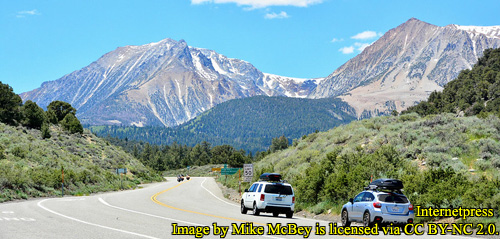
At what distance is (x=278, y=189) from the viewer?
22.3 m

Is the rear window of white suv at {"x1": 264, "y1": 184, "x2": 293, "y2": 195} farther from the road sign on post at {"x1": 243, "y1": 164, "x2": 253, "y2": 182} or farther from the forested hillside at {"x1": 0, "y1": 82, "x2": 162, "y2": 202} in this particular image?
the road sign on post at {"x1": 243, "y1": 164, "x2": 253, "y2": 182}

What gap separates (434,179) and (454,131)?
15.0 m

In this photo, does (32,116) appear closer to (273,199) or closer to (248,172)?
(248,172)

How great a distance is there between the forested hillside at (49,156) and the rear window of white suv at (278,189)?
1603 centimetres

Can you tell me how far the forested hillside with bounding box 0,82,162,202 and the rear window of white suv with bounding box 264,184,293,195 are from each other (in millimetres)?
16027

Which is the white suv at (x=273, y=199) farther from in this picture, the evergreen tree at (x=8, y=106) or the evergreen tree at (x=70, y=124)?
the evergreen tree at (x=70, y=124)

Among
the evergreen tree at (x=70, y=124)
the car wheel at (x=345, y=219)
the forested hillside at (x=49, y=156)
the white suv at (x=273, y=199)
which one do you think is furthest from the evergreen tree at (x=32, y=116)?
the car wheel at (x=345, y=219)

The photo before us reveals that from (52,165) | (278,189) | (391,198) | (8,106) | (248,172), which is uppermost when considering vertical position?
(8,106)

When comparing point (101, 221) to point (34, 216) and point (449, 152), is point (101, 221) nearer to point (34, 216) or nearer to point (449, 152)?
point (34, 216)

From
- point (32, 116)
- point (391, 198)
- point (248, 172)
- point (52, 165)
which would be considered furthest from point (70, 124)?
point (391, 198)

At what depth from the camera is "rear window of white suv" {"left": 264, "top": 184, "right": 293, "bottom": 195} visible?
22166 millimetres

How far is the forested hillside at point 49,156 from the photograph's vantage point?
34.4m

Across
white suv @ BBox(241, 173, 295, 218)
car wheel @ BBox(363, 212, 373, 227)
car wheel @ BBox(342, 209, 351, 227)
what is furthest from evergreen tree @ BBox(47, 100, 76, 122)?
car wheel @ BBox(363, 212, 373, 227)

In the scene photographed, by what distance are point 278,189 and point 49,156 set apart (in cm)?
3302
